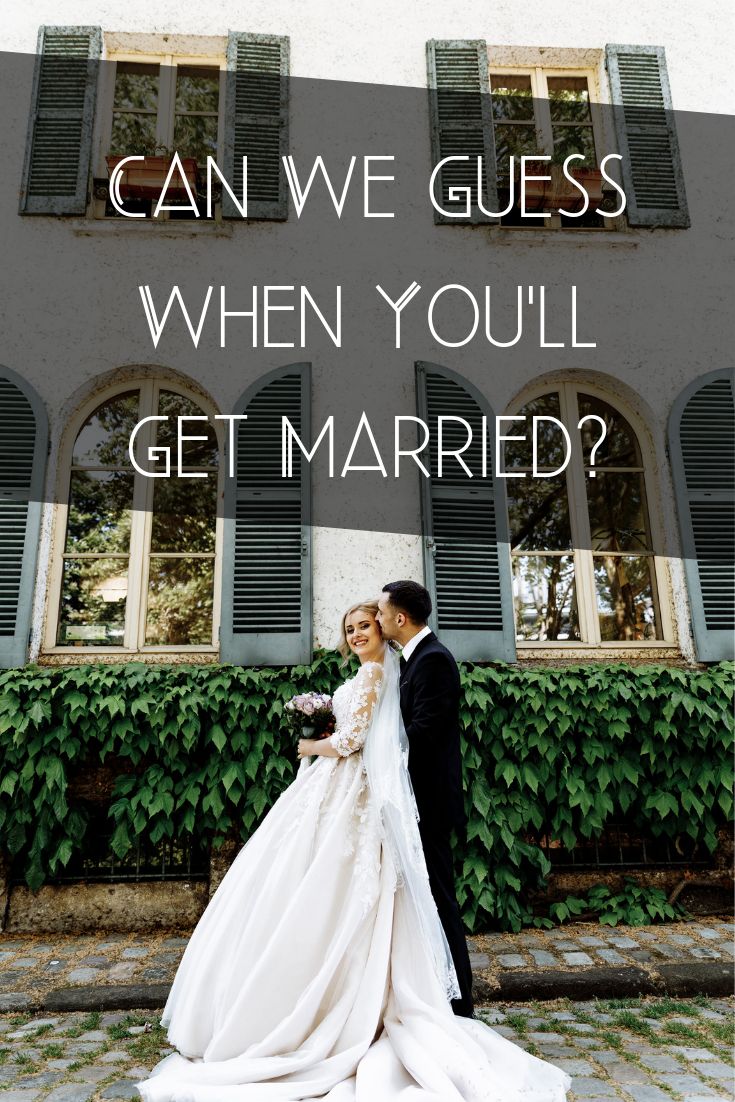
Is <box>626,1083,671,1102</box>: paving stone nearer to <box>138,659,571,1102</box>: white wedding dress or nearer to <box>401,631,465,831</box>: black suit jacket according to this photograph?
<box>138,659,571,1102</box>: white wedding dress

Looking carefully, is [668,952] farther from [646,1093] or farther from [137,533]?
[137,533]

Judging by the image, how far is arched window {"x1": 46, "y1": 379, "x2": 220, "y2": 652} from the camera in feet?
16.5

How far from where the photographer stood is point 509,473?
5.50 meters

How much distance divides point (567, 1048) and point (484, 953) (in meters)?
1.14

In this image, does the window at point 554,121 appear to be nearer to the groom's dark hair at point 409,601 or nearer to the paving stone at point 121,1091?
the groom's dark hair at point 409,601

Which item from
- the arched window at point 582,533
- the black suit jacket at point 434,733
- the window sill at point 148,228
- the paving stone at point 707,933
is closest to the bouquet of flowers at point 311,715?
the black suit jacket at point 434,733

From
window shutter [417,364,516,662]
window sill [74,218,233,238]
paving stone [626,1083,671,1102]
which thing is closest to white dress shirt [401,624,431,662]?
paving stone [626,1083,671,1102]

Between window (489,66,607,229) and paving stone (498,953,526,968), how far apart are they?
205 inches

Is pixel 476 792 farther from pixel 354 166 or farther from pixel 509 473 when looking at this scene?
pixel 354 166

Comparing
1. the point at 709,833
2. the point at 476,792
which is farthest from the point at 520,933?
the point at 709,833

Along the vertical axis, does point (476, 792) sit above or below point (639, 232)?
below

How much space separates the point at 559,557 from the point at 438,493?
105cm

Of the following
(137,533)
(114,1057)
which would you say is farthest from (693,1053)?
(137,533)

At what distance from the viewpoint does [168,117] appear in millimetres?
5992
